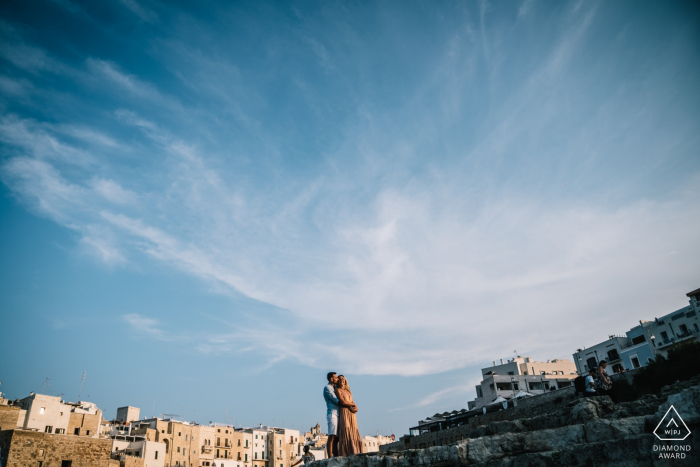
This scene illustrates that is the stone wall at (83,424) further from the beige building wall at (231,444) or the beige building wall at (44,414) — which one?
the beige building wall at (231,444)

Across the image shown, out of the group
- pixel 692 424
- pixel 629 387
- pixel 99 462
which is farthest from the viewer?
pixel 99 462

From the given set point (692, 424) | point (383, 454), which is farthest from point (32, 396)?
point (692, 424)

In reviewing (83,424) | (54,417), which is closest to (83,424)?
(83,424)

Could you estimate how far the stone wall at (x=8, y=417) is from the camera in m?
47.7

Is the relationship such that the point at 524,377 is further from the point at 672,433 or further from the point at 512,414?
the point at 672,433

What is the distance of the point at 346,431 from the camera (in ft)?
47.2

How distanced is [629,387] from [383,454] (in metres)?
20.3

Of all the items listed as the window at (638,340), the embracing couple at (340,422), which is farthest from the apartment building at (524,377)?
the embracing couple at (340,422)

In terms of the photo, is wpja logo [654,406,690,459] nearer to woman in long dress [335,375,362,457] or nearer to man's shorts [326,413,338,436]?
woman in long dress [335,375,362,457]

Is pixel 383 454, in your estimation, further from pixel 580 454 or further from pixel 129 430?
pixel 129 430

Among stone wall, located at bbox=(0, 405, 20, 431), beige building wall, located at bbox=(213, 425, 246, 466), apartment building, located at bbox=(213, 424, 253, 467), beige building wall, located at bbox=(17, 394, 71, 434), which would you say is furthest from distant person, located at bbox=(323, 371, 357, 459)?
beige building wall, located at bbox=(213, 425, 246, 466)

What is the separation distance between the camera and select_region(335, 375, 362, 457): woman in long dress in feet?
46.9

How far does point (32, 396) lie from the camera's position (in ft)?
175

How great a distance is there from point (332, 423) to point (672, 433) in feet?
32.3
